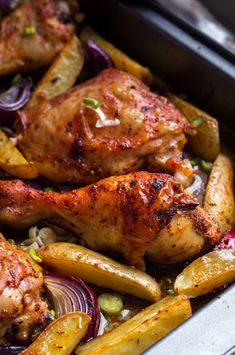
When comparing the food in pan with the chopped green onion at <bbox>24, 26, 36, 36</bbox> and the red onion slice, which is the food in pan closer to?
the red onion slice

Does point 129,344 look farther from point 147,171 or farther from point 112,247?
point 147,171

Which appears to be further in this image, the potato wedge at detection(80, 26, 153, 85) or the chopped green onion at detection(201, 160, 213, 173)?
the potato wedge at detection(80, 26, 153, 85)

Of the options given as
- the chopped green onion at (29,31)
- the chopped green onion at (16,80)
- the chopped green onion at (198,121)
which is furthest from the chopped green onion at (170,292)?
the chopped green onion at (29,31)

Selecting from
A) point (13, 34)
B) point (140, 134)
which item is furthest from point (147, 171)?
point (13, 34)

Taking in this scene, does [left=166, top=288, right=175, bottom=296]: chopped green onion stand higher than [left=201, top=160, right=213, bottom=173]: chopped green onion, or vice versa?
[left=201, top=160, right=213, bottom=173]: chopped green onion

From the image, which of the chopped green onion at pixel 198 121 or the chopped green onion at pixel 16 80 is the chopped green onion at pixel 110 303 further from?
the chopped green onion at pixel 16 80

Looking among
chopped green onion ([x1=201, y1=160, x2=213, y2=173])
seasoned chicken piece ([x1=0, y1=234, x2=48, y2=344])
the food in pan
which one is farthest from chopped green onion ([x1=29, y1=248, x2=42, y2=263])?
chopped green onion ([x1=201, y1=160, x2=213, y2=173])
